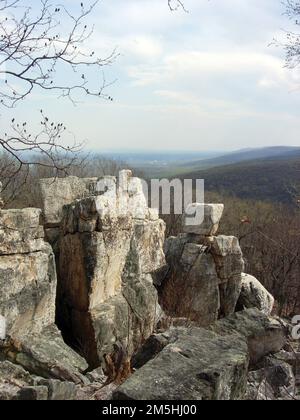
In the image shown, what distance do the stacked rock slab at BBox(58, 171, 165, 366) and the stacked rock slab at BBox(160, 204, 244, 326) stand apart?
2.91 meters

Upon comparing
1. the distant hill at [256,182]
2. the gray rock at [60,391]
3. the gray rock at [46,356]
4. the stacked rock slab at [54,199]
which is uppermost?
the stacked rock slab at [54,199]

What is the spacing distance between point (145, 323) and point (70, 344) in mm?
1626

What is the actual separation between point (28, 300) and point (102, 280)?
1.76m

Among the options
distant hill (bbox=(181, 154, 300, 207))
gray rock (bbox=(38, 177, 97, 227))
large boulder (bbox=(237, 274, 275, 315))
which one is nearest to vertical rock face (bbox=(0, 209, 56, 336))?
gray rock (bbox=(38, 177, 97, 227))

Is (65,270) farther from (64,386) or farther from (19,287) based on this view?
(64,386)

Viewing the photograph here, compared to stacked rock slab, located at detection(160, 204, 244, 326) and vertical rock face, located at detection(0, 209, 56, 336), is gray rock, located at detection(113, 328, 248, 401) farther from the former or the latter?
stacked rock slab, located at detection(160, 204, 244, 326)

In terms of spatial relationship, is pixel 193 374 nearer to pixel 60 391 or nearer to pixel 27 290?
pixel 60 391

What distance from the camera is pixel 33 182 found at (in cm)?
2606

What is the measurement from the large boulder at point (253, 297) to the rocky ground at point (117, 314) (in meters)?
0.83

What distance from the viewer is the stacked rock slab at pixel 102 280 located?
9.64 metres

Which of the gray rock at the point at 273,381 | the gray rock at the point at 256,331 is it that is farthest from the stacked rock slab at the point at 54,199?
the gray rock at the point at 273,381

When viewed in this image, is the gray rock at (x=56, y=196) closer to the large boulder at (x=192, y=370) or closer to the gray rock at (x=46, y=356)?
the gray rock at (x=46, y=356)

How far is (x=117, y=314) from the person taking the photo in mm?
9922
